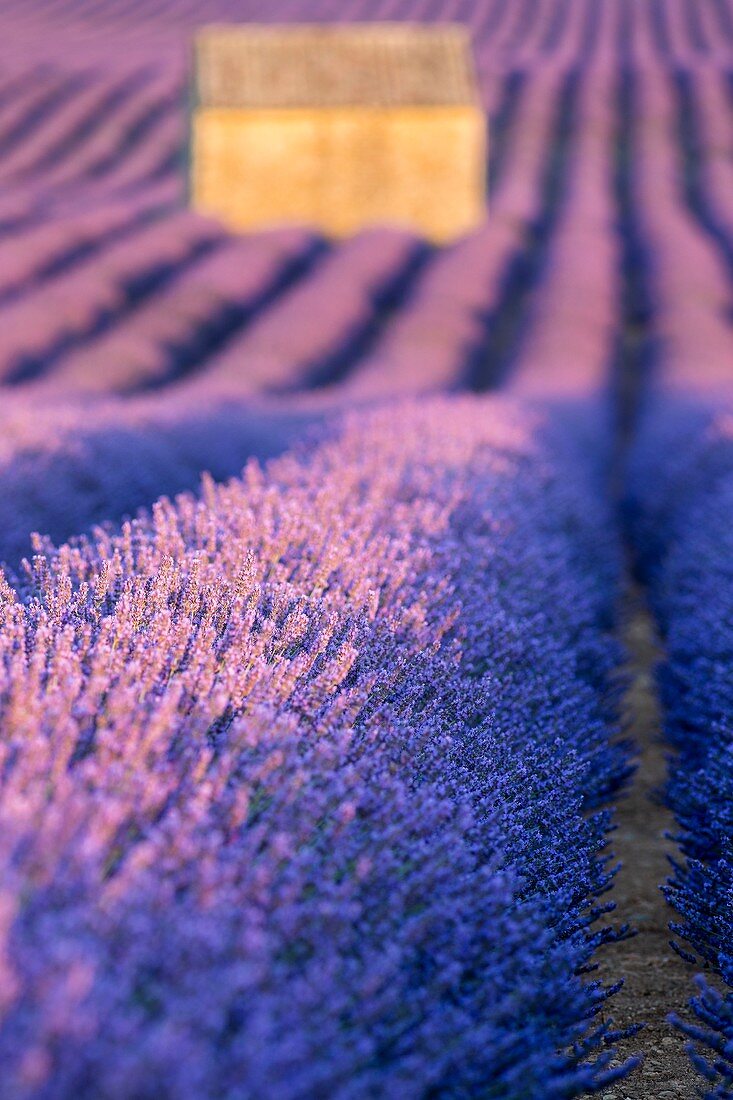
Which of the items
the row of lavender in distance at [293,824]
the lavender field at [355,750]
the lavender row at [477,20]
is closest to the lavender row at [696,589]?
the lavender field at [355,750]

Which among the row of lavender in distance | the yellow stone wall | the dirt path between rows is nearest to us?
the row of lavender in distance

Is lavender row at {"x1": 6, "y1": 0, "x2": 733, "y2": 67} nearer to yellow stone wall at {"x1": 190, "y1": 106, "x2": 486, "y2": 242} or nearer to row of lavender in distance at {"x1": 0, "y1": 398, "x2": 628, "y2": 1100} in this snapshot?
yellow stone wall at {"x1": 190, "y1": 106, "x2": 486, "y2": 242}

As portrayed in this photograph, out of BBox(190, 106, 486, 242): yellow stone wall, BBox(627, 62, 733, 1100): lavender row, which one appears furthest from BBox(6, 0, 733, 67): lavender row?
BBox(627, 62, 733, 1100): lavender row

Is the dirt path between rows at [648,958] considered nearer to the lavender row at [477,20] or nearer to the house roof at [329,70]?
the house roof at [329,70]

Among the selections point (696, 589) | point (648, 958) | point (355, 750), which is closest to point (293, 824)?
point (355, 750)

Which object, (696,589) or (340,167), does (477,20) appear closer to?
(340,167)

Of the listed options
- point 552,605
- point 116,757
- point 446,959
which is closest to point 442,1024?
point 446,959
